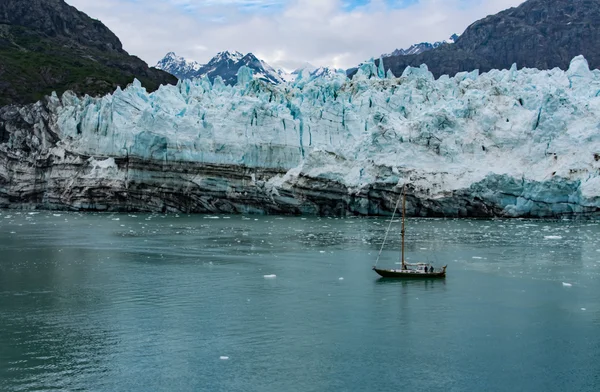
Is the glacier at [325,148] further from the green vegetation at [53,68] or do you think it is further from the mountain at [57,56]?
the mountain at [57,56]

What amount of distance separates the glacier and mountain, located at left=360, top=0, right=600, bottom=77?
42.6m

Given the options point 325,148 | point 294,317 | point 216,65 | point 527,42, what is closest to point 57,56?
point 325,148

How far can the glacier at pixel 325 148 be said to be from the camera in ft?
115

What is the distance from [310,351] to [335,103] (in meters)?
30.0

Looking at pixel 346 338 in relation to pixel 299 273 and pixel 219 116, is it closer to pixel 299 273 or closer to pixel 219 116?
pixel 299 273

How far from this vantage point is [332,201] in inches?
1518

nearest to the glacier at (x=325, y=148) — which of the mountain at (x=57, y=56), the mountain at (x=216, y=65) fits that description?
the mountain at (x=57, y=56)

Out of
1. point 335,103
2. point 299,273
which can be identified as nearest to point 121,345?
point 299,273

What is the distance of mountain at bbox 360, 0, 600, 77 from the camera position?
275 feet

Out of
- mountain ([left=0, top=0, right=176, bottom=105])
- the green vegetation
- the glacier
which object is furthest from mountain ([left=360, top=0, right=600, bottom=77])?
the glacier

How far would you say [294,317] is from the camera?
44.7 ft

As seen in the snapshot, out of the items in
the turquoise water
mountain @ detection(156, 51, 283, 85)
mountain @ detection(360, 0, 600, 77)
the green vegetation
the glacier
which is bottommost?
the turquoise water

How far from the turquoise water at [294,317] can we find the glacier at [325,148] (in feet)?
34.2

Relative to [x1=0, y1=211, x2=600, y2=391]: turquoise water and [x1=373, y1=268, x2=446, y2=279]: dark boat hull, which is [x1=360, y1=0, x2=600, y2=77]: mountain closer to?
[x1=0, y1=211, x2=600, y2=391]: turquoise water
